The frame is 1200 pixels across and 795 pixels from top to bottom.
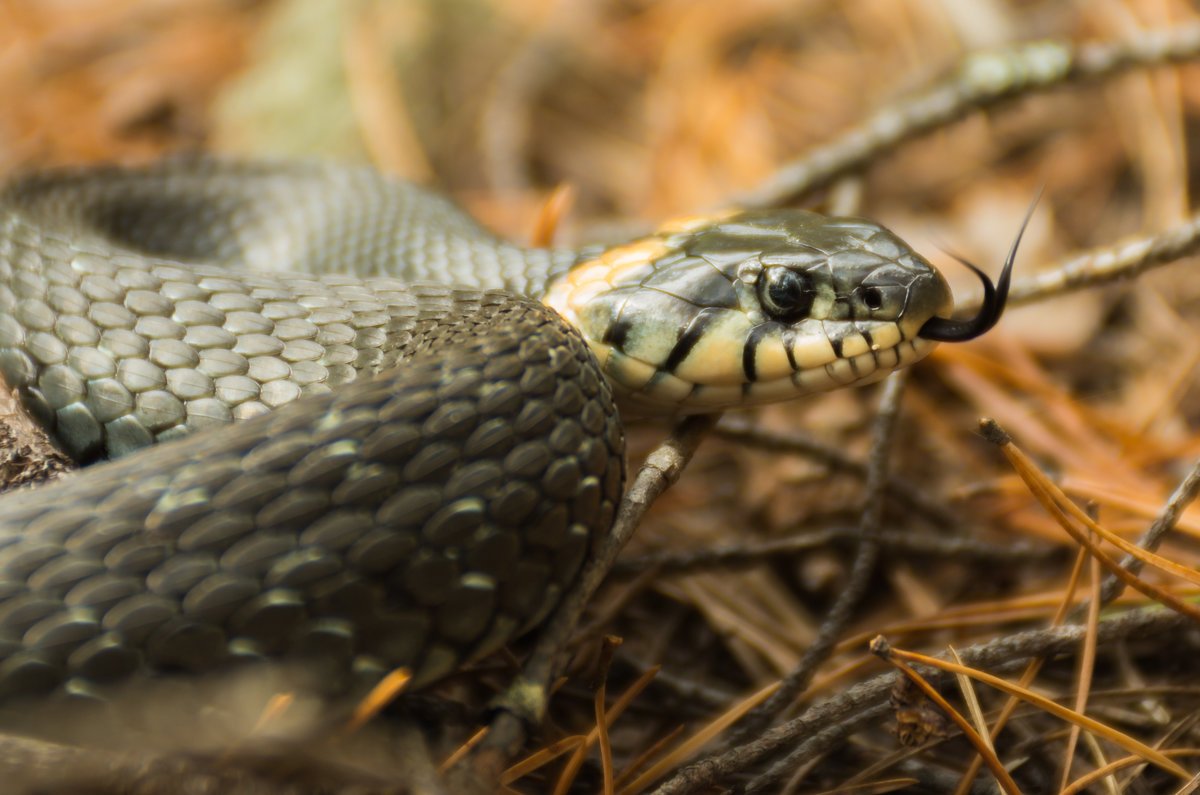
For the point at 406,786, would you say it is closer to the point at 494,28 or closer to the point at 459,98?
the point at 459,98

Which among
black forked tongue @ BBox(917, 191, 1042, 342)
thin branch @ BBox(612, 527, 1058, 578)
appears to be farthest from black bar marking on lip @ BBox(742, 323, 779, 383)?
thin branch @ BBox(612, 527, 1058, 578)

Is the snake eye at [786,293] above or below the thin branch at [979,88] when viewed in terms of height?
below

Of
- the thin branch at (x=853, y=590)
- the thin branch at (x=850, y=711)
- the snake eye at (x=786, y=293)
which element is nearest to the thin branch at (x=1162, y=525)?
the thin branch at (x=850, y=711)

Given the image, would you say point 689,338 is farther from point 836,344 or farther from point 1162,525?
point 1162,525

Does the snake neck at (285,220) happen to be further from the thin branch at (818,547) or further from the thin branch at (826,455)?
the thin branch at (818,547)

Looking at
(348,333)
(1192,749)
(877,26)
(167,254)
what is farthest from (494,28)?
(1192,749)

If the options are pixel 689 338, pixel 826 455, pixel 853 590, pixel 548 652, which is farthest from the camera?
pixel 826 455

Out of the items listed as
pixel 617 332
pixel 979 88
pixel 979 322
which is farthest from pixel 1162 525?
pixel 979 88
